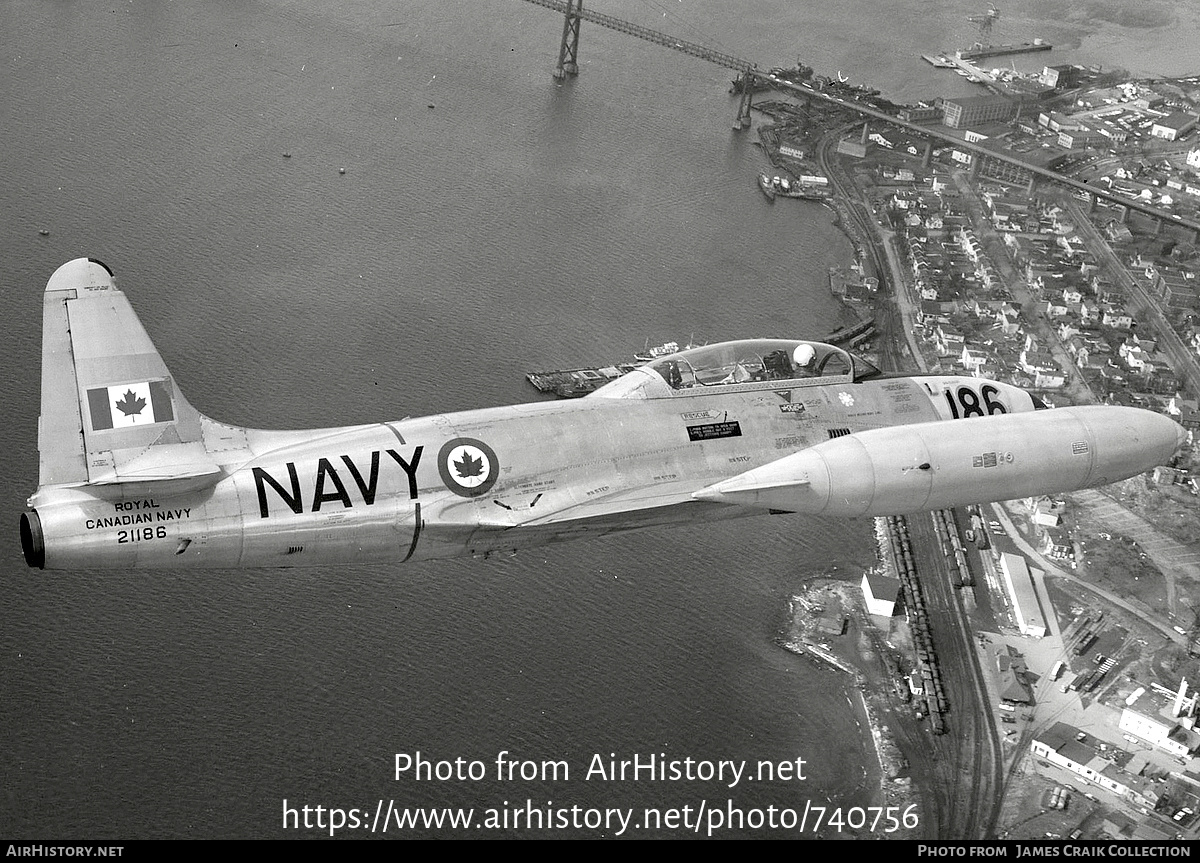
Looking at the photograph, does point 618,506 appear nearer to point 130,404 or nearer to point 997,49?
point 130,404

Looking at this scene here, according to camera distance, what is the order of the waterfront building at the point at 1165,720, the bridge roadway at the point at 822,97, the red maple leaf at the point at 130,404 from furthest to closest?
the bridge roadway at the point at 822,97
the waterfront building at the point at 1165,720
the red maple leaf at the point at 130,404

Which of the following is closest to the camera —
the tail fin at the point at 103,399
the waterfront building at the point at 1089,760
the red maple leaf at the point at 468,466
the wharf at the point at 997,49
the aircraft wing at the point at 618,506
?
the tail fin at the point at 103,399

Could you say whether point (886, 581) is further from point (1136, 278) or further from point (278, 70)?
point (278, 70)

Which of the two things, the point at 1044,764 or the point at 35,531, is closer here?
the point at 35,531

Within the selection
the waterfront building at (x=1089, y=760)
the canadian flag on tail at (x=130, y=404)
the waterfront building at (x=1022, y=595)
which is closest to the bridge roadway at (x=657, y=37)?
the waterfront building at (x=1022, y=595)

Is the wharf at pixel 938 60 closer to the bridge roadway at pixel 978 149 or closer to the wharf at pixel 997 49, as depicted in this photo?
the wharf at pixel 997 49
